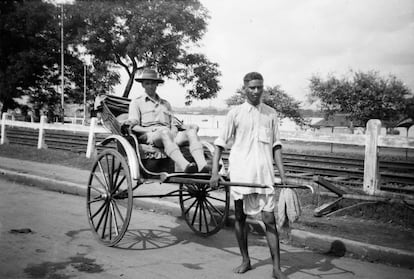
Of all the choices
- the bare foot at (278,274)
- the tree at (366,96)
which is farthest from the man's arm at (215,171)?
the tree at (366,96)

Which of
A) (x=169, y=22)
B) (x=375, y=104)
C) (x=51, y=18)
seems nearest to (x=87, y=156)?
(x=51, y=18)

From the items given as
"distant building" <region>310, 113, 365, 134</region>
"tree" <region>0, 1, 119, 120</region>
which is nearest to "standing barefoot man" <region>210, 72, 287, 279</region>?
"tree" <region>0, 1, 119, 120</region>

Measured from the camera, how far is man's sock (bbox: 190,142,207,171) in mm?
4953

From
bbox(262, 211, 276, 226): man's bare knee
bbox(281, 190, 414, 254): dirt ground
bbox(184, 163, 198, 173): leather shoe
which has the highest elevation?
bbox(184, 163, 198, 173): leather shoe

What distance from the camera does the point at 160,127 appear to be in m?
5.43

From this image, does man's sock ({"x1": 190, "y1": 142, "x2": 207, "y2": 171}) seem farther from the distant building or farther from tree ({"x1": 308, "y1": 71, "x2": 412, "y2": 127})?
the distant building

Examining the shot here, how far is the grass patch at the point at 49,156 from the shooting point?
1223 centimetres

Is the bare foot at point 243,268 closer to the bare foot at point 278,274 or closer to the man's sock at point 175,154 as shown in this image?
the bare foot at point 278,274

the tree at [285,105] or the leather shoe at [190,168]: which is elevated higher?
the tree at [285,105]

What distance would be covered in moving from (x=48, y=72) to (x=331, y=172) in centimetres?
1631

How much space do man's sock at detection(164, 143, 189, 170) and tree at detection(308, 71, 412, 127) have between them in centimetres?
3698

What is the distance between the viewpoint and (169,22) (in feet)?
77.8

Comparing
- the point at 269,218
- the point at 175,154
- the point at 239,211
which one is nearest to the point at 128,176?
the point at 175,154

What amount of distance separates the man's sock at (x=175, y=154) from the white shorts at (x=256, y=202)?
3.25 ft
